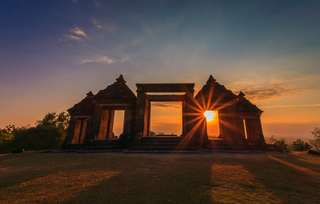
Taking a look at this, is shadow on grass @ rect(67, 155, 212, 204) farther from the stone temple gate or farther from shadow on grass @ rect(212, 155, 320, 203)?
the stone temple gate

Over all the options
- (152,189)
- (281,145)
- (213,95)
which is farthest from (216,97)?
(281,145)

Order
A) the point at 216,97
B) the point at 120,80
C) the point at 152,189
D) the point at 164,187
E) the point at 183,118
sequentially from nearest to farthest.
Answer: the point at 152,189
the point at 164,187
the point at 183,118
the point at 216,97
the point at 120,80

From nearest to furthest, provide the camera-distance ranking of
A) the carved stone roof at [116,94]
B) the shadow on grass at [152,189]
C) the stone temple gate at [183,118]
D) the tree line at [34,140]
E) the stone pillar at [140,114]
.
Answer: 1. the shadow on grass at [152,189]
2. the stone temple gate at [183,118]
3. the stone pillar at [140,114]
4. the carved stone roof at [116,94]
5. the tree line at [34,140]

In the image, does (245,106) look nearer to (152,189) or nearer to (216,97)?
(216,97)

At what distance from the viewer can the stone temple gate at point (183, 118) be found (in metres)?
16.6

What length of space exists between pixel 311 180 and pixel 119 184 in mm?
6710

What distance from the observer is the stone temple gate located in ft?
54.4

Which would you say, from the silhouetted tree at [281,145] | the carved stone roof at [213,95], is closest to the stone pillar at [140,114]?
the carved stone roof at [213,95]

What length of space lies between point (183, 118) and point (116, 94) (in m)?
7.78

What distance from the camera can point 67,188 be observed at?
5.20 metres

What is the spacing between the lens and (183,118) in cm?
1750

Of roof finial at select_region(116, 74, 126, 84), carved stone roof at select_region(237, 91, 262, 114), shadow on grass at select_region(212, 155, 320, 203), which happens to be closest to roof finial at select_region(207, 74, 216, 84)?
carved stone roof at select_region(237, 91, 262, 114)

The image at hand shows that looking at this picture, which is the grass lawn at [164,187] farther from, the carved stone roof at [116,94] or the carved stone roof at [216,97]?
the carved stone roof at [116,94]

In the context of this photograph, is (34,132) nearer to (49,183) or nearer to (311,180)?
(49,183)
